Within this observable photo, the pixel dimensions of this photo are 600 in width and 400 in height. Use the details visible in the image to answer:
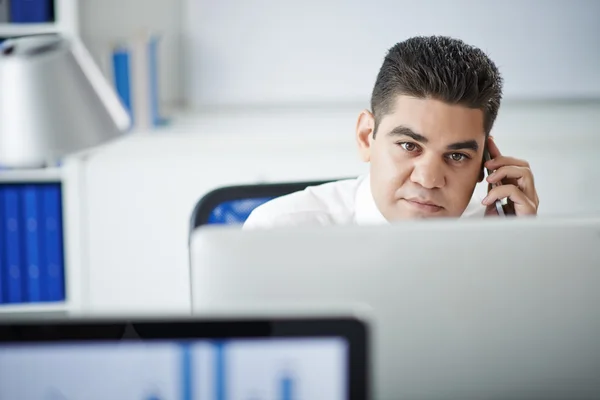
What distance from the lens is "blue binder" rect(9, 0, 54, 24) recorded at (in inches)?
108

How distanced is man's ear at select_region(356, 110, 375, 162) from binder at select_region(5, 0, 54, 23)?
1.64 m

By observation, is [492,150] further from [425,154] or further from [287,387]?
[287,387]

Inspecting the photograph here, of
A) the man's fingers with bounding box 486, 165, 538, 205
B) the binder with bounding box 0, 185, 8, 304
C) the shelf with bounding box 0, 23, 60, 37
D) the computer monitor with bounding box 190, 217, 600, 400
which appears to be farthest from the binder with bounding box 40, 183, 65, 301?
the computer monitor with bounding box 190, 217, 600, 400

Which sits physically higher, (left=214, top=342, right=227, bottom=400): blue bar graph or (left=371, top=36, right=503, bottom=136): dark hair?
(left=371, top=36, right=503, bottom=136): dark hair

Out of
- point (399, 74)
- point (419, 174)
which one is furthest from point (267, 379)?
point (399, 74)

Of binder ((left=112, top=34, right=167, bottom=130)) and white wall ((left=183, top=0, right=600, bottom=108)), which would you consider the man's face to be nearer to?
binder ((left=112, top=34, right=167, bottom=130))

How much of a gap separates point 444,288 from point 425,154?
69cm

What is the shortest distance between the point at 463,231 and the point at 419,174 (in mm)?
672

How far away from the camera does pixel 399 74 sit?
4.99 ft

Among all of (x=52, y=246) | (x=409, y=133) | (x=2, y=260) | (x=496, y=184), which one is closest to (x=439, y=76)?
(x=409, y=133)

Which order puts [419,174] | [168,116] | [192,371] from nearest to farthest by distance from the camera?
1. [192,371]
2. [419,174]
3. [168,116]

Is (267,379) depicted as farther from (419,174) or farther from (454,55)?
(454,55)

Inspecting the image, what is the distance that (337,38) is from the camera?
10.1ft

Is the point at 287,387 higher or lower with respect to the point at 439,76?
lower
